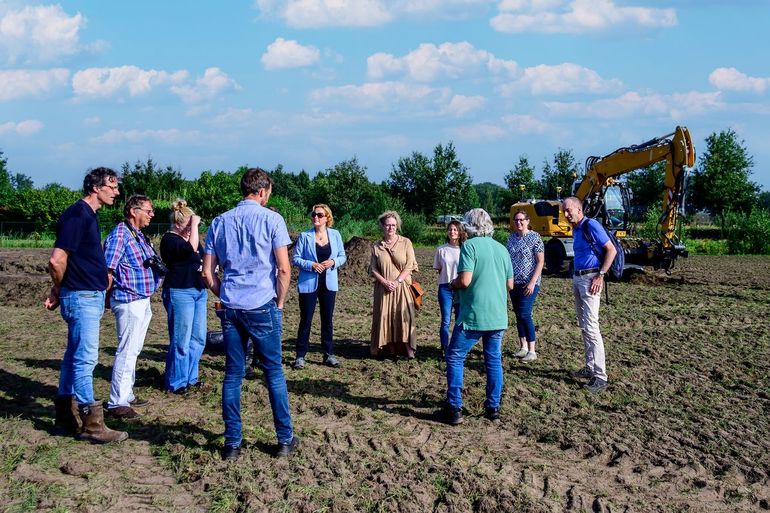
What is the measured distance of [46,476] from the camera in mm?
4625

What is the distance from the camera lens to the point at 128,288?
5.61 m

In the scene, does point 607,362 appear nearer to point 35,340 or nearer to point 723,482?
point 723,482

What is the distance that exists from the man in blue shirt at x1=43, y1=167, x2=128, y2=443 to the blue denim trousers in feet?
8.49

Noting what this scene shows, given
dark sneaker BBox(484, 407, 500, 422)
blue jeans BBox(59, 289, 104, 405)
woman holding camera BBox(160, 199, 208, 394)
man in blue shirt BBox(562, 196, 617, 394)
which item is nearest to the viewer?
blue jeans BBox(59, 289, 104, 405)

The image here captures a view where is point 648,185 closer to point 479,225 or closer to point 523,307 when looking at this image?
point 523,307

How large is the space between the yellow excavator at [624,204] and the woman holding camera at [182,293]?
985 centimetres

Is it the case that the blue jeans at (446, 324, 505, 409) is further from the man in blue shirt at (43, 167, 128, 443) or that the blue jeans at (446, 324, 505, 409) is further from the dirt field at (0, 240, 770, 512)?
the man in blue shirt at (43, 167, 128, 443)

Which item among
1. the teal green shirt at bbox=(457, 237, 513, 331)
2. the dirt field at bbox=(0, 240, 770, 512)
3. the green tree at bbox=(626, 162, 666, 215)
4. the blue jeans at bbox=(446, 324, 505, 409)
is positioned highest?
the green tree at bbox=(626, 162, 666, 215)

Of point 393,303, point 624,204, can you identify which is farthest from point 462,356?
point 624,204

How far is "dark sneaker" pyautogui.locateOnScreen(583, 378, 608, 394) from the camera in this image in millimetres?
6797

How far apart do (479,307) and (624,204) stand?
1481cm

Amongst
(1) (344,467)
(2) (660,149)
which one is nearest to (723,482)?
(1) (344,467)

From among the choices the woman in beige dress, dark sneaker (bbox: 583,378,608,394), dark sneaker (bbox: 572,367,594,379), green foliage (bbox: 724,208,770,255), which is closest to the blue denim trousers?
the woman in beige dress

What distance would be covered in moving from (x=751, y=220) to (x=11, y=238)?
107ft
